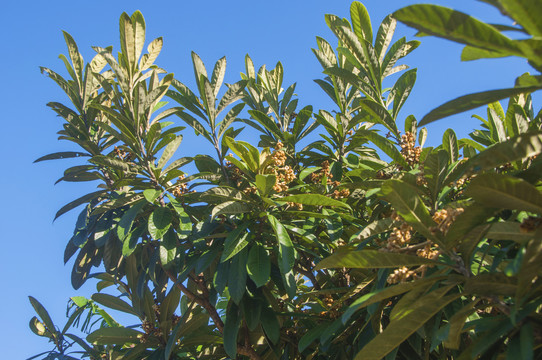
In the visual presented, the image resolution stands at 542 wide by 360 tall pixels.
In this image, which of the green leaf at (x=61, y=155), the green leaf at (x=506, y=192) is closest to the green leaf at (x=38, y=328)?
the green leaf at (x=61, y=155)

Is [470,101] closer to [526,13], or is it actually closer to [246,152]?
[526,13]

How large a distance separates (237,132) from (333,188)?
770 millimetres

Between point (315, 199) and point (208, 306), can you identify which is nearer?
point (315, 199)

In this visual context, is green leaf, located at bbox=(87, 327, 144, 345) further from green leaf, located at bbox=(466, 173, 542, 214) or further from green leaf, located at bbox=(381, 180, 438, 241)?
green leaf, located at bbox=(466, 173, 542, 214)

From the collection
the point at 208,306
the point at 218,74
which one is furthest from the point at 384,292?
the point at 218,74

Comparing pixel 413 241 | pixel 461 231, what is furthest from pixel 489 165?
pixel 413 241

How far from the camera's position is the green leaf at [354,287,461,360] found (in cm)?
189

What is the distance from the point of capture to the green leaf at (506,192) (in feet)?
5.45

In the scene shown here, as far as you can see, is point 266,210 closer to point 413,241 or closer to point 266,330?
point 266,330

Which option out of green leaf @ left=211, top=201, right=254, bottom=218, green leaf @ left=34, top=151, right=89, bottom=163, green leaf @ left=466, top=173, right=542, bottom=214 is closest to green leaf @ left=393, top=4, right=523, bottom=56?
green leaf @ left=466, top=173, right=542, bottom=214

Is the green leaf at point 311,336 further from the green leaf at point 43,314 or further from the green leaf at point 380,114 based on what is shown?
the green leaf at point 43,314

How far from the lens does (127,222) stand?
3037mm

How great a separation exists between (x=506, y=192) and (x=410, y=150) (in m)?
1.14

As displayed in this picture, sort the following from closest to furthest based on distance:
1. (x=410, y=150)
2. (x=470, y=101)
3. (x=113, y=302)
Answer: (x=470, y=101)
(x=410, y=150)
(x=113, y=302)
